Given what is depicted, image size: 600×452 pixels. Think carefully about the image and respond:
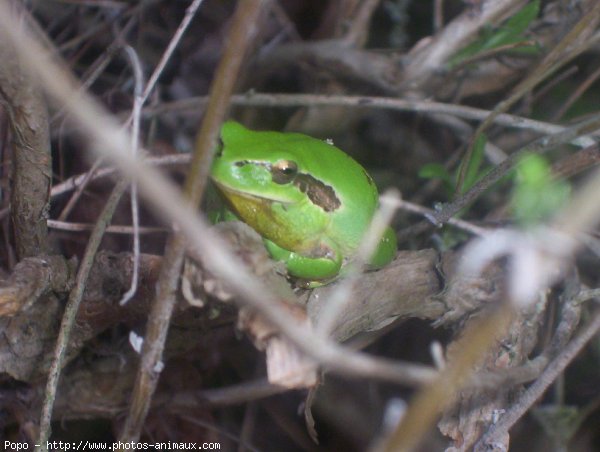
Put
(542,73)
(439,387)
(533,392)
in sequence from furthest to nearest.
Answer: (542,73) < (533,392) < (439,387)

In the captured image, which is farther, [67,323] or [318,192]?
[318,192]

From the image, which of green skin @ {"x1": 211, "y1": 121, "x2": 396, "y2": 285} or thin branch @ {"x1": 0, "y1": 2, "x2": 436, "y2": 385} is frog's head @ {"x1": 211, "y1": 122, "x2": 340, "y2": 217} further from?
thin branch @ {"x1": 0, "y1": 2, "x2": 436, "y2": 385}

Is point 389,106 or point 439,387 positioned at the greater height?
point 389,106

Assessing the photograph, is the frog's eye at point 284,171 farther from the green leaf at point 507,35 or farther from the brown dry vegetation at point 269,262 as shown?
the green leaf at point 507,35

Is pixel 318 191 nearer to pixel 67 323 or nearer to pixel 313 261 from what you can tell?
pixel 313 261

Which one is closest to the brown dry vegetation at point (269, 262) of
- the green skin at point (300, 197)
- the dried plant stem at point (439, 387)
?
the dried plant stem at point (439, 387)

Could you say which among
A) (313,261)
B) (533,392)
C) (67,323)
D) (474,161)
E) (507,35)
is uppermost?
(507,35)

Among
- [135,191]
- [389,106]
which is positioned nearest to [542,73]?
[389,106]

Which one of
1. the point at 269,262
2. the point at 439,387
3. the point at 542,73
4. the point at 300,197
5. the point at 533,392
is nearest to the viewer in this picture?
the point at 439,387
